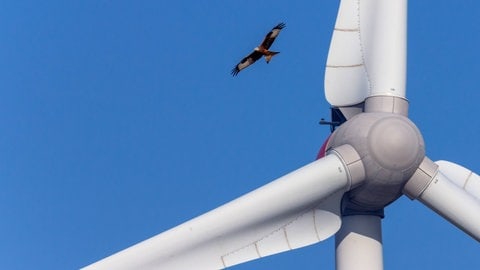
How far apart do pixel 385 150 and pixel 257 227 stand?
3.75 metres

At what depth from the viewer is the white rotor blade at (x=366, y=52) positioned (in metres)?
32.5

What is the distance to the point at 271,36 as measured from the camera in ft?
109

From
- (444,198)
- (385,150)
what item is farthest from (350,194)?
(444,198)

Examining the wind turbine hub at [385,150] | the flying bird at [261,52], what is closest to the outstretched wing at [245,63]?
the flying bird at [261,52]

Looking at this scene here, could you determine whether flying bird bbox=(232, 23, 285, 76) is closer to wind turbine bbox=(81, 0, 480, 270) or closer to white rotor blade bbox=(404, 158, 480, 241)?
wind turbine bbox=(81, 0, 480, 270)

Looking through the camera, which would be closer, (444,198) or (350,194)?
(444,198)

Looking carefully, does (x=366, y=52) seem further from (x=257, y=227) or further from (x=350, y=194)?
(x=257, y=227)

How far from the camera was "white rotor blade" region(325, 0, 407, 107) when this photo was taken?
32.5m

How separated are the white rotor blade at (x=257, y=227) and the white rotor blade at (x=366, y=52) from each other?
9.88 ft

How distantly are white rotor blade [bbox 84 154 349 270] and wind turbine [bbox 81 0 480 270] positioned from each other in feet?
0.08

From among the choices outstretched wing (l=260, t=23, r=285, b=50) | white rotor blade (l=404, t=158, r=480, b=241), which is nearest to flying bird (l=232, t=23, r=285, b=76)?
outstretched wing (l=260, t=23, r=285, b=50)

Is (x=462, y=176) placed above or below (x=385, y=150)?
below

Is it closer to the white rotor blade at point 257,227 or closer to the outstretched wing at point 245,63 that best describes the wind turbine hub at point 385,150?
the white rotor blade at point 257,227

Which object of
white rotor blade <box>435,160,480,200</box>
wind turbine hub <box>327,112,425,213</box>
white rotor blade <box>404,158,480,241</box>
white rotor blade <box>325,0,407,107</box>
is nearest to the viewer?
wind turbine hub <box>327,112,425,213</box>
